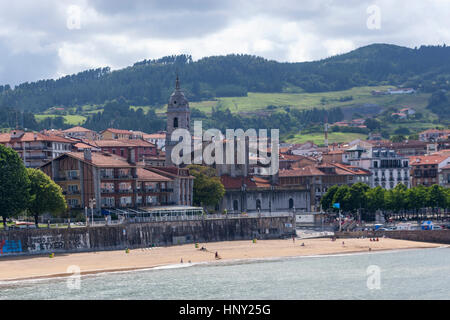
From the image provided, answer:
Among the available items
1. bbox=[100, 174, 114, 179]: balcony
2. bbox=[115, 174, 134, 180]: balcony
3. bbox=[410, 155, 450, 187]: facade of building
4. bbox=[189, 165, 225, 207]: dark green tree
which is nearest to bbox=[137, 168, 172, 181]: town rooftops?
bbox=[115, 174, 134, 180]: balcony

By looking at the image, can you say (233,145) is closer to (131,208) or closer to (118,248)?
(131,208)

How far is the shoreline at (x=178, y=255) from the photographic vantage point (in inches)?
3031

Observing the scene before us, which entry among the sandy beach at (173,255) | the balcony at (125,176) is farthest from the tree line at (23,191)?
the balcony at (125,176)

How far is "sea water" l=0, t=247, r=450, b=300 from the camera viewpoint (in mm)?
66812

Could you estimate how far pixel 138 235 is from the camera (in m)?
94.2

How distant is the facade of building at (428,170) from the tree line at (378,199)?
36265 millimetres

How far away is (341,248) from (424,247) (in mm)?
12626

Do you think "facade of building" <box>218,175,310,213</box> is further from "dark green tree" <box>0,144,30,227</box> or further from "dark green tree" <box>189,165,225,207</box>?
"dark green tree" <box>0,144,30,227</box>

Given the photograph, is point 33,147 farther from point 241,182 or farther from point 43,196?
point 43,196

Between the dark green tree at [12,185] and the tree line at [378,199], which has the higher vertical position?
the dark green tree at [12,185]

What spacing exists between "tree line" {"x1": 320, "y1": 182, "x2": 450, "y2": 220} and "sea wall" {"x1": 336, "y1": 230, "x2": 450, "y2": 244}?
13.2 meters

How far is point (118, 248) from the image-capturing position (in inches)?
3597

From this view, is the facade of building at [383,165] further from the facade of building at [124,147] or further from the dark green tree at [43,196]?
the dark green tree at [43,196]

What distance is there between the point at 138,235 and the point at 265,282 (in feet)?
81.7
